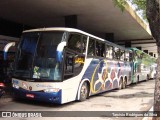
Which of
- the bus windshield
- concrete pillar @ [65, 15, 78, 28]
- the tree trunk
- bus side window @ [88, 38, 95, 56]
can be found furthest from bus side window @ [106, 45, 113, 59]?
the tree trunk

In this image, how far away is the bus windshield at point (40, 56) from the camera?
9.76 metres

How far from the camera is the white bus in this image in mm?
9719

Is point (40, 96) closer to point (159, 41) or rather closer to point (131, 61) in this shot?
point (159, 41)

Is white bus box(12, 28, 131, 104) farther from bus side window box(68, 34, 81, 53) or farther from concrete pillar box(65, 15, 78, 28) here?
concrete pillar box(65, 15, 78, 28)

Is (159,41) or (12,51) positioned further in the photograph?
(12,51)

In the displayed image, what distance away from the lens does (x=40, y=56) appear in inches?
396

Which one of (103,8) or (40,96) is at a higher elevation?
(103,8)

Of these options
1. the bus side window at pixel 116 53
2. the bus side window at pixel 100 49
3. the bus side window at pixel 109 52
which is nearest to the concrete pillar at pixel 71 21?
the bus side window at pixel 116 53

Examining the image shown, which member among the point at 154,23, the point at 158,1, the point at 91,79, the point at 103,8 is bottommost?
the point at 91,79

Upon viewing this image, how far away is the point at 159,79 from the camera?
621cm

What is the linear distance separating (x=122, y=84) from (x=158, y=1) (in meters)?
13.4

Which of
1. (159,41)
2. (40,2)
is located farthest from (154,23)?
(40,2)

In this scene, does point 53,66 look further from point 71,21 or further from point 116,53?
point 71,21

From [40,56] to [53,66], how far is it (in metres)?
0.69
